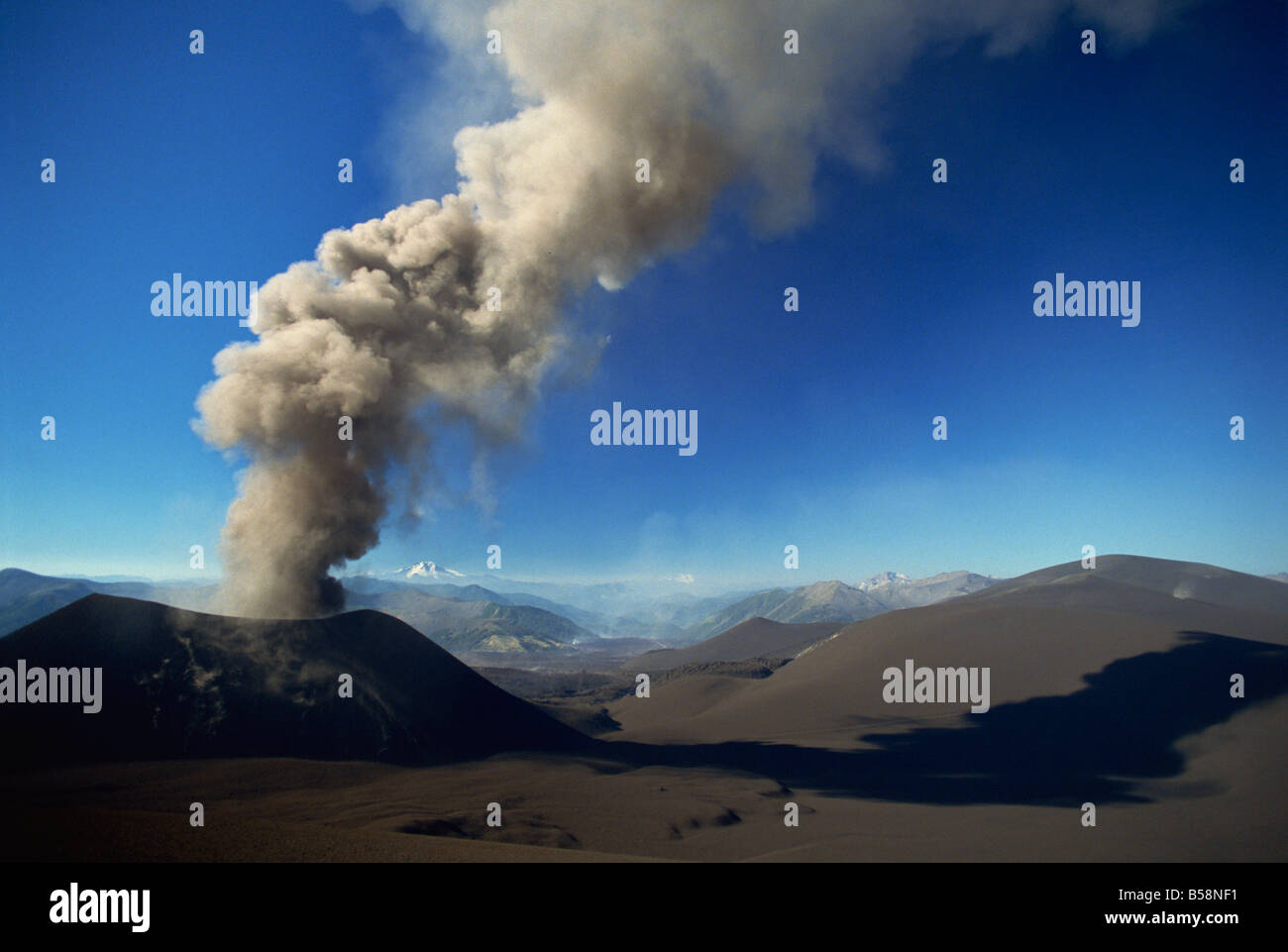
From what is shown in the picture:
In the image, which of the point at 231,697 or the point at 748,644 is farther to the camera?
the point at 748,644

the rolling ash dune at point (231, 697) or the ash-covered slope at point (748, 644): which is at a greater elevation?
the rolling ash dune at point (231, 697)

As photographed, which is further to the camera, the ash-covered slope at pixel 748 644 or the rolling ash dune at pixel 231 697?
the ash-covered slope at pixel 748 644

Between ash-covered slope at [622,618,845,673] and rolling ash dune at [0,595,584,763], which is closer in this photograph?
rolling ash dune at [0,595,584,763]

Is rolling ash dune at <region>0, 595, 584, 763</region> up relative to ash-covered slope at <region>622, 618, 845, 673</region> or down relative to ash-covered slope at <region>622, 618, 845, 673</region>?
up

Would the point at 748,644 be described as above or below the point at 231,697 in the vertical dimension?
below
